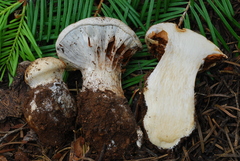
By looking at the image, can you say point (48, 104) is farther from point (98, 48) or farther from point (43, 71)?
point (98, 48)

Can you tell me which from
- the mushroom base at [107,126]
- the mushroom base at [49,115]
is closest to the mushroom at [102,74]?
the mushroom base at [107,126]

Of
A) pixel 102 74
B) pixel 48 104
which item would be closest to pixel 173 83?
pixel 102 74

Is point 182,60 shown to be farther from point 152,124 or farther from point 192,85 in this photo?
point 152,124

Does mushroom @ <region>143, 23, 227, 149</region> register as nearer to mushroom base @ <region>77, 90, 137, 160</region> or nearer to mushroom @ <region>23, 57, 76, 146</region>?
mushroom base @ <region>77, 90, 137, 160</region>

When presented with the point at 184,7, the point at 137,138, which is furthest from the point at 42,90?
the point at 184,7

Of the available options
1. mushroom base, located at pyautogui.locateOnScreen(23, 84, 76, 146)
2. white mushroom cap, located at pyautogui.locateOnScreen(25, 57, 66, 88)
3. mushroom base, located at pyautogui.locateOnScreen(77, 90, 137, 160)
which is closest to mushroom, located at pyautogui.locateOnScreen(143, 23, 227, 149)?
mushroom base, located at pyautogui.locateOnScreen(77, 90, 137, 160)

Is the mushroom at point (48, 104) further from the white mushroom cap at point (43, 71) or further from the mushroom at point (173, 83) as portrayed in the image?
the mushroom at point (173, 83)

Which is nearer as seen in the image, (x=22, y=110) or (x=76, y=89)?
(x=22, y=110)
